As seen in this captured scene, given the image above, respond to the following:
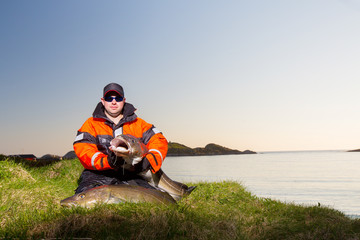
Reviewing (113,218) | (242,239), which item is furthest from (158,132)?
(242,239)

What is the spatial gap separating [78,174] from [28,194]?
4.53 metres

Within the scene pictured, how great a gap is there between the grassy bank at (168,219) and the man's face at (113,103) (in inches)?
97.1

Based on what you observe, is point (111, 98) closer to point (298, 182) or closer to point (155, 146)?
point (155, 146)

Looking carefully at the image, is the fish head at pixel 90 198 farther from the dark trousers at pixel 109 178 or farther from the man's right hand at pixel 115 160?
the dark trousers at pixel 109 178

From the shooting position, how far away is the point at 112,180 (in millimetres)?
7355

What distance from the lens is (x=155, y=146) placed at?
769 centimetres

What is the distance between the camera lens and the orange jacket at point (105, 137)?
718 centimetres

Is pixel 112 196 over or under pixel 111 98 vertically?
under

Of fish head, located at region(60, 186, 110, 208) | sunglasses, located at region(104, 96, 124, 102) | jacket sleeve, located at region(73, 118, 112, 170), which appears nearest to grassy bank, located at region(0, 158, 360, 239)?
fish head, located at region(60, 186, 110, 208)

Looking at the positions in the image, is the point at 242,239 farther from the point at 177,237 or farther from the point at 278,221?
the point at 278,221

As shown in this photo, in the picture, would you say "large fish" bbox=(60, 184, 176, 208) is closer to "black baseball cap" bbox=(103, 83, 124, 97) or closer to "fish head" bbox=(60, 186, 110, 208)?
"fish head" bbox=(60, 186, 110, 208)

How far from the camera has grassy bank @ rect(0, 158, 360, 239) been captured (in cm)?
511

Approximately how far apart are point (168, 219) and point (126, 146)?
1531 mm

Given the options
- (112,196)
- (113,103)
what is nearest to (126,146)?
(112,196)
